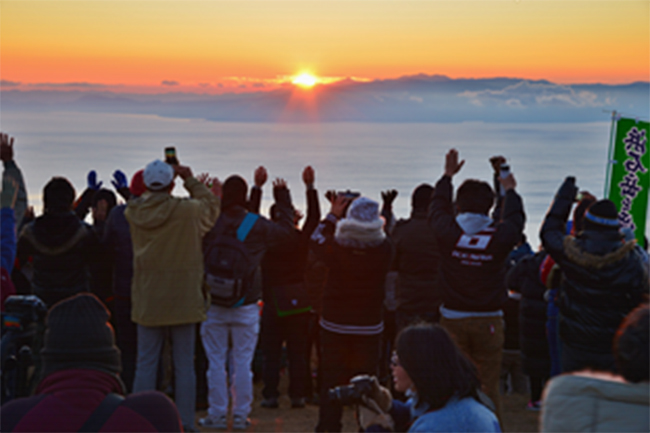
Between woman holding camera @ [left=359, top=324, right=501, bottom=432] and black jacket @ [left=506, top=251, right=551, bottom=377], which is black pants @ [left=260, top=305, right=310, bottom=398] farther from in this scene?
woman holding camera @ [left=359, top=324, right=501, bottom=432]

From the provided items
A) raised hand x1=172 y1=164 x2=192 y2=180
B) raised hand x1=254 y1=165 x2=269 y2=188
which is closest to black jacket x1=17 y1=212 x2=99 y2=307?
raised hand x1=172 y1=164 x2=192 y2=180

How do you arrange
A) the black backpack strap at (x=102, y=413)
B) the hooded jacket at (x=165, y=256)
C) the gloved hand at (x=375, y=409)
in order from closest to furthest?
the black backpack strap at (x=102, y=413), the gloved hand at (x=375, y=409), the hooded jacket at (x=165, y=256)

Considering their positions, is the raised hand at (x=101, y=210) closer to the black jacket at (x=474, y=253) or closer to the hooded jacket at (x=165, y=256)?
the hooded jacket at (x=165, y=256)

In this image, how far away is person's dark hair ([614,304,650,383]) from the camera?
6.90 feet

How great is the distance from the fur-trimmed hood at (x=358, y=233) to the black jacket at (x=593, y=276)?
3.60 ft

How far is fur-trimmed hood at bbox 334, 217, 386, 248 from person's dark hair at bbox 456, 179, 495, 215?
0.59m

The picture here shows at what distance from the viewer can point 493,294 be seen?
4770 millimetres

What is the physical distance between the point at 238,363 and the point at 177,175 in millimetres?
1464

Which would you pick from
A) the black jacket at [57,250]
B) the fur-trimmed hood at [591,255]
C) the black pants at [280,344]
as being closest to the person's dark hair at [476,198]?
the fur-trimmed hood at [591,255]

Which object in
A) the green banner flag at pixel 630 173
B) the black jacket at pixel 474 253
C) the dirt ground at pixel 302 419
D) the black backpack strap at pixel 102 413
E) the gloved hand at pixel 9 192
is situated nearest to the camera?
the black backpack strap at pixel 102 413

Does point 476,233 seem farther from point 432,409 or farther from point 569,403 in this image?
point 569,403

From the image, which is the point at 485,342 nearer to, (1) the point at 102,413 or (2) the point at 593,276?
(2) the point at 593,276

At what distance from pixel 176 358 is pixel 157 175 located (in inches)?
49.6

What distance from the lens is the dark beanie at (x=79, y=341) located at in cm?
229
